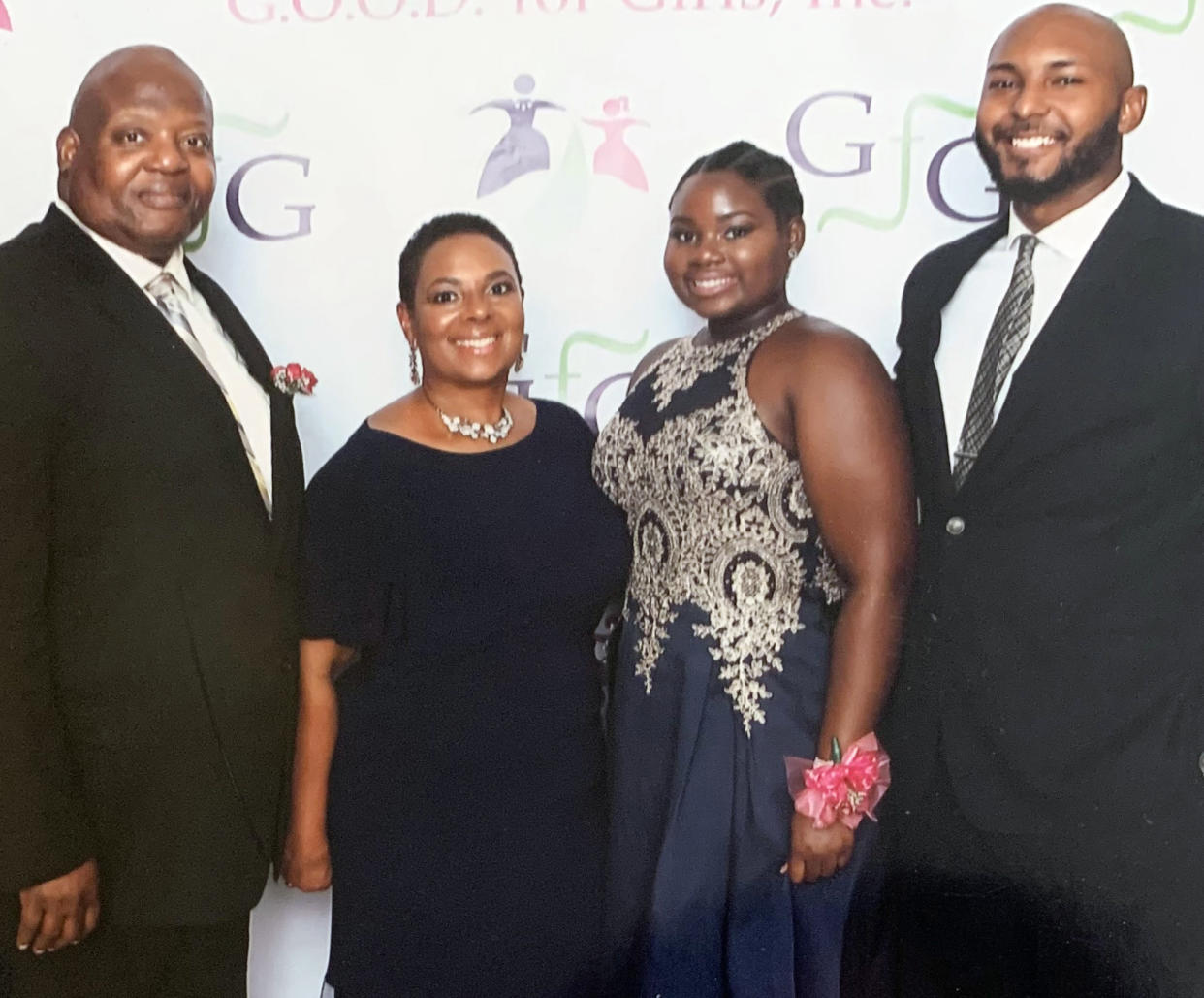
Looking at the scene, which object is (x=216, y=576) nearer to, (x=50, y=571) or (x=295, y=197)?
(x=50, y=571)

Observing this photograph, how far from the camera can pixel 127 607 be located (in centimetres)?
97

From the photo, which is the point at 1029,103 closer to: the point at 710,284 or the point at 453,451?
the point at 710,284

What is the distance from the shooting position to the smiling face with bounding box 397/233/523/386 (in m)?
1.03

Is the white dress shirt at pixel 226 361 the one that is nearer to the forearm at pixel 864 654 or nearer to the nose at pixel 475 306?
the nose at pixel 475 306

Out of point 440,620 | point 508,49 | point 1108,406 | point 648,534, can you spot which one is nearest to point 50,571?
point 440,620

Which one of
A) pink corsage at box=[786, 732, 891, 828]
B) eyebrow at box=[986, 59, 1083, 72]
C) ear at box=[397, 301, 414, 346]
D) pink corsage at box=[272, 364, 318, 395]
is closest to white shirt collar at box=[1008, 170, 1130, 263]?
eyebrow at box=[986, 59, 1083, 72]

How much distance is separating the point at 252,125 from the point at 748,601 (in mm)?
677

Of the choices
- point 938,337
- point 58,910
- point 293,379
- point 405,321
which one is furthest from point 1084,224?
point 58,910

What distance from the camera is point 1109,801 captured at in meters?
0.95

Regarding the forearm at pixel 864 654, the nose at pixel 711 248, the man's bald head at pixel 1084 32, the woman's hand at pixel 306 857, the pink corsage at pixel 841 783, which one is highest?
the man's bald head at pixel 1084 32

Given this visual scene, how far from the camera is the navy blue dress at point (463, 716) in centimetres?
102

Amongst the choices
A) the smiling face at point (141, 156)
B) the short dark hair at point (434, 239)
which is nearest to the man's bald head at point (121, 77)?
the smiling face at point (141, 156)

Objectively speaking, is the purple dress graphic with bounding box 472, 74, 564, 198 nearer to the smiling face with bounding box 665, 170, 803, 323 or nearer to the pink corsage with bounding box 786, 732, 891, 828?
the smiling face with bounding box 665, 170, 803, 323

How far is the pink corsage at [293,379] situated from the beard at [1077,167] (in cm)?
69
